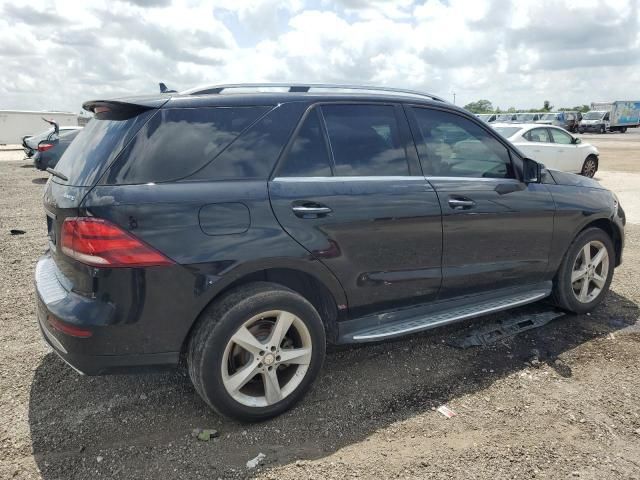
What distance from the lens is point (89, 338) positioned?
8.48 ft

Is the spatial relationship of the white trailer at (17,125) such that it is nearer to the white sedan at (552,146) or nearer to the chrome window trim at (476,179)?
the white sedan at (552,146)

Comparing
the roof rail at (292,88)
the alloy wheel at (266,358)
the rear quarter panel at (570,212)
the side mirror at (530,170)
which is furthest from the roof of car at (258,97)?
the rear quarter panel at (570,212)

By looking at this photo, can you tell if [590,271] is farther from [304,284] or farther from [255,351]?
[255,351]

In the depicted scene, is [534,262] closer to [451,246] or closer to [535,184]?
[535,184]

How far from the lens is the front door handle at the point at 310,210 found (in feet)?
9.66

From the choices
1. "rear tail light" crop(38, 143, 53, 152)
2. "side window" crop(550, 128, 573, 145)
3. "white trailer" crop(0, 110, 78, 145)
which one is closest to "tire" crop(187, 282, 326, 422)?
"rear tail light" crop(38, 143, 53, 152)

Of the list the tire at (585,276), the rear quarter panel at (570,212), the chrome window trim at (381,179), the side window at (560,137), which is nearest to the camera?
the chrome window trim at (381,179)

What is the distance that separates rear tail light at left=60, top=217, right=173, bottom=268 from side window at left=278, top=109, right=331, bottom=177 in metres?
0.87

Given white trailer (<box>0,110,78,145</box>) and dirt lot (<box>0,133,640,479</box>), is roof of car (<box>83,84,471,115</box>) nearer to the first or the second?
dirt lot (<box>0,133,640,479</box>)

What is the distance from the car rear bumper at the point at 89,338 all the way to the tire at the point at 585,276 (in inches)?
128

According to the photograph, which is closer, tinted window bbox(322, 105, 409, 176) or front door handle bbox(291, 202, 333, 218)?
front door handle bbox(291, 202, 333, 218)

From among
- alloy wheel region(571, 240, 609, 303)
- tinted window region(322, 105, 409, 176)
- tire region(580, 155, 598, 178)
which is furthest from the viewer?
tire region(580, 155, 598, 178)

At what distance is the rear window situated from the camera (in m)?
2.70

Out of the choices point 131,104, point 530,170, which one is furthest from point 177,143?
point 530,170
